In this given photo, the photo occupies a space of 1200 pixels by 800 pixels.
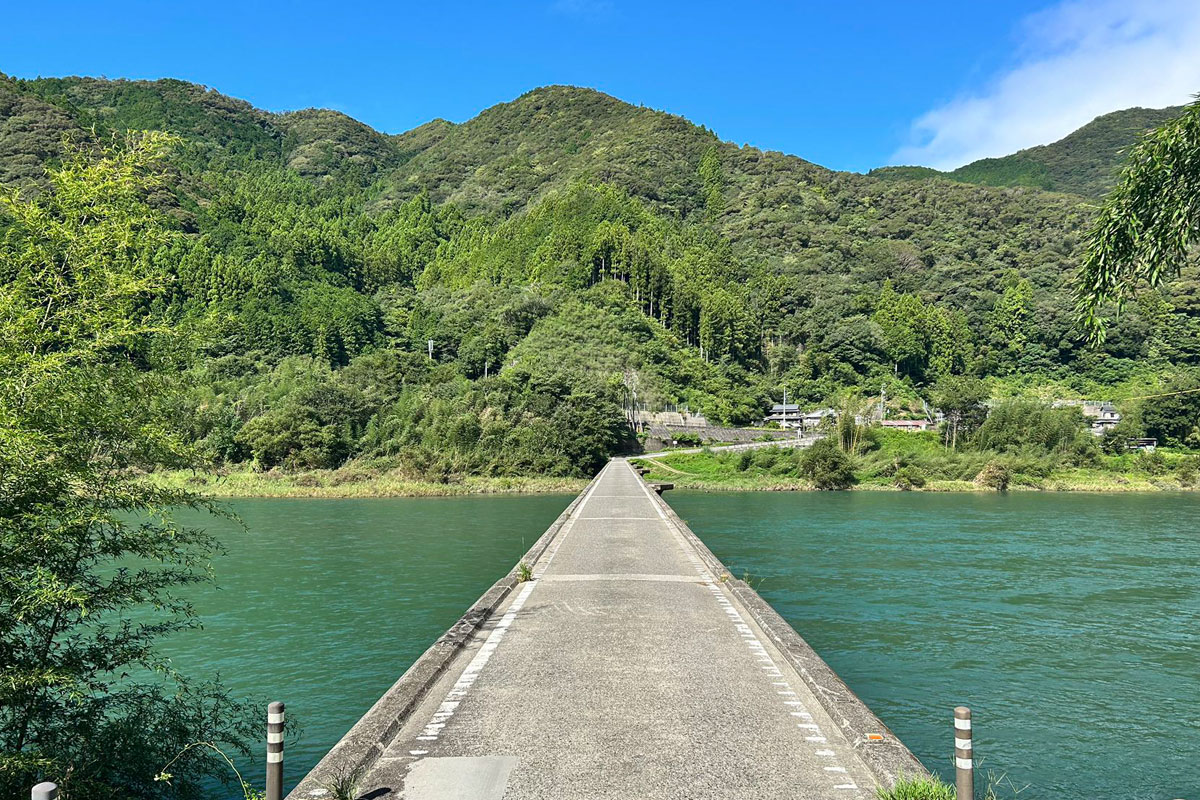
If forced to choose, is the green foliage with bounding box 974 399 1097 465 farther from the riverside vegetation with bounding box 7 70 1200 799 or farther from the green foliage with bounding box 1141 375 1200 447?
the green foliage with bounding box 1141 375 1200 447

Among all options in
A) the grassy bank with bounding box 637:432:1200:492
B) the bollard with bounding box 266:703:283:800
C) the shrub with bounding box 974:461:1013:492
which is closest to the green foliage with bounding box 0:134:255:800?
the bollard with bounding box 266:703:283:800

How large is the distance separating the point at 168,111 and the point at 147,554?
231 m

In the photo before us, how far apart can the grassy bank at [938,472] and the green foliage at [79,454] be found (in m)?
52.5

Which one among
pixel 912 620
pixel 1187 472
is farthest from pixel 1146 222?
pixel 1187 472

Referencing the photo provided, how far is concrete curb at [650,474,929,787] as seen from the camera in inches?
232

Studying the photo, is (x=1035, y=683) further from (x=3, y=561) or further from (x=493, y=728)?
(x=3, y=561)

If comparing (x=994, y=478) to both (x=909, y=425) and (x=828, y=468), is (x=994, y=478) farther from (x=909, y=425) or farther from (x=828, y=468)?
(x=909, y=425)

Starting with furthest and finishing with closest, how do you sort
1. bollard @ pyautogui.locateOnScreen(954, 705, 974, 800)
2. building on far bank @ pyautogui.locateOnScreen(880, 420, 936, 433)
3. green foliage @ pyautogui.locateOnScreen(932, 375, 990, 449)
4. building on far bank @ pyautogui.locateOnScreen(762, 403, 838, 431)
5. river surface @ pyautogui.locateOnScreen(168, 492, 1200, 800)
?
building on far bank @ pyautogui.locateOnScreen(762, 403, 838, 431)
building on far bank @ pyautogui.locateOnScreen(880, 420, 936, 433)
green foliage @ pyautogui.locateOnScreen(932, 375, 990, 449)
river surface @ pyautogui.locateOnScreen(168, 492, 1200, 800)
bollard @ pyautogui.locateOnScreen(954, 705, 974, 800)

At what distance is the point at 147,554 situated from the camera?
780cm

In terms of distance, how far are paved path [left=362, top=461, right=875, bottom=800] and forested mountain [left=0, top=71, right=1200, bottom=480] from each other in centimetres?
4769

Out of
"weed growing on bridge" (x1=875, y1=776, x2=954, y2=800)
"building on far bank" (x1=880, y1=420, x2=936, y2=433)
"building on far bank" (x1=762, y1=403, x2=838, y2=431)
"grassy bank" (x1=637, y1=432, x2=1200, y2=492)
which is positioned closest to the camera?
"weed growing on bridge" (x1=875, y1=776, x2=954, y2=800)

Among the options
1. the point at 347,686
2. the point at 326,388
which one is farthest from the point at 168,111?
the point at 347,686

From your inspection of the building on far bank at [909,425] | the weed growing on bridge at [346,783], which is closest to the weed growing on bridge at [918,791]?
the weed growing on bridge at [346,783]

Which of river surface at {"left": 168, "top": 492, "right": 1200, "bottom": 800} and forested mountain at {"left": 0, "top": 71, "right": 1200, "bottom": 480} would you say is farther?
forested mountain at {"left": 0, "top": 71, "right": 1200, "bottom": 480}
